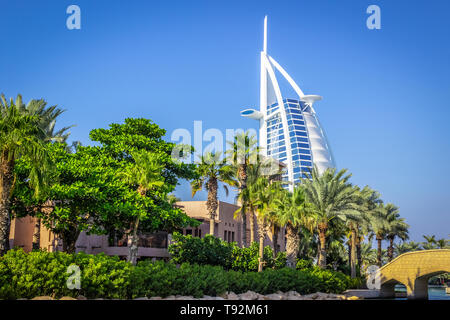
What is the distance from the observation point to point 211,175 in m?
39.4

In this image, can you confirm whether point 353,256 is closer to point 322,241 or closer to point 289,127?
point 322,241

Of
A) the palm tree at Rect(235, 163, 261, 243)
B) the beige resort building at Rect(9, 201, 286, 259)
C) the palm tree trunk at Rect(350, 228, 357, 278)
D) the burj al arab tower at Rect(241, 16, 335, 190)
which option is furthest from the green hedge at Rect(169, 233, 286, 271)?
the burj al arab tower at Rect(241, 16, 335, 190)

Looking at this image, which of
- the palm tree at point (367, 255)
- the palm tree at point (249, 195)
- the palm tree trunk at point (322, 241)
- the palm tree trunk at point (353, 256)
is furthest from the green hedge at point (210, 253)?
the palm tree at point (367, 255)

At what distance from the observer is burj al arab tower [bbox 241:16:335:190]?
431ft

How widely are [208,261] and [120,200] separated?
8296 millimetres

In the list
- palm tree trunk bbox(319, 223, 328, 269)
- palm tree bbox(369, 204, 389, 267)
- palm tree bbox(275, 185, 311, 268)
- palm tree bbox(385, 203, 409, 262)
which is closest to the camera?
palm tree bbox(275, 185, 311, 268)

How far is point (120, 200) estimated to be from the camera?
91.2ft

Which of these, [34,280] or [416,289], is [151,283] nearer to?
[34,280]

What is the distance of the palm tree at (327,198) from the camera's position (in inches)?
1532

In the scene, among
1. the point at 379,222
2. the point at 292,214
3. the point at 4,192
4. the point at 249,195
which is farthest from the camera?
the point at 379,222

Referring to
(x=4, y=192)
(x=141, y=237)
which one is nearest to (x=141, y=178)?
(x=4, y=192)

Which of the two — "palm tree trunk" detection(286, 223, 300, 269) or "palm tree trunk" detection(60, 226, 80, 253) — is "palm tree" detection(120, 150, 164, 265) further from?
"palm tree trunk" detection(286, 223, 300, 269)

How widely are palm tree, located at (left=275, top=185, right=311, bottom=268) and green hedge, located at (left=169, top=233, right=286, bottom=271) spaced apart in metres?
3.69

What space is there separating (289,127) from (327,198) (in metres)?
97.8
